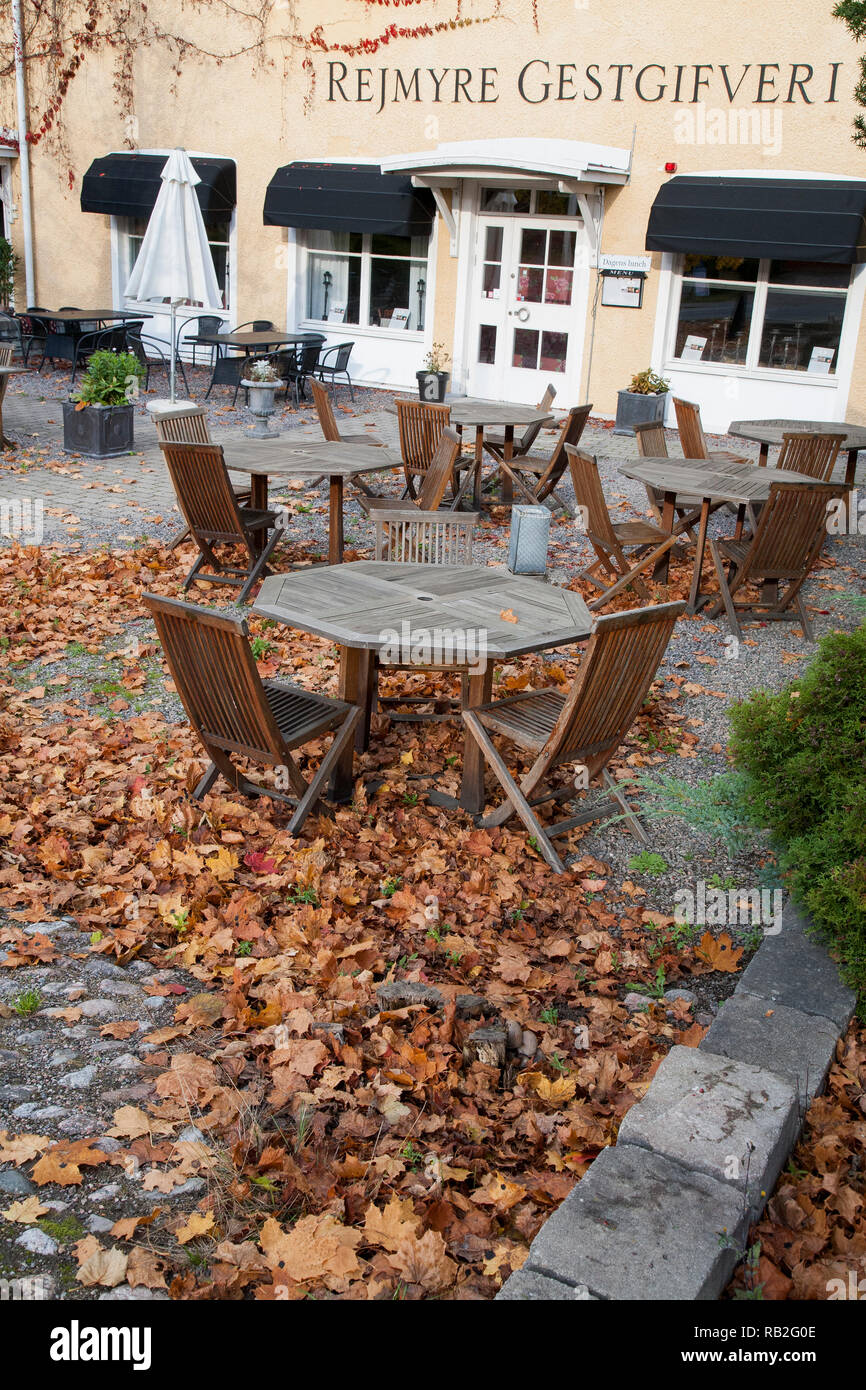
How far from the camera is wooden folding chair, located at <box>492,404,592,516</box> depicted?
30.2ft

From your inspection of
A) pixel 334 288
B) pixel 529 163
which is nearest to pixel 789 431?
pixel 529 163

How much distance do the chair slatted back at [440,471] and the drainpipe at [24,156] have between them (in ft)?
46.7

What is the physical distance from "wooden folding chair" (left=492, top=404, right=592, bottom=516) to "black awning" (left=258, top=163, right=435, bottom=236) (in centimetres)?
635

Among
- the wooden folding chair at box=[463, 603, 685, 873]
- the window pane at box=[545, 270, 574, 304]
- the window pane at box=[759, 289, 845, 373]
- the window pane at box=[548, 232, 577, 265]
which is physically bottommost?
the wooden folding chair at box=[463, 603, 685, 873]

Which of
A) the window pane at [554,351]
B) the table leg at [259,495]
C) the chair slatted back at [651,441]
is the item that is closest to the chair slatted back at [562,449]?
the chair slatted back at [651,441]

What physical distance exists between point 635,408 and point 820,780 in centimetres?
1025

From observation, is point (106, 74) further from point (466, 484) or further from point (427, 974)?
point (427, 974)

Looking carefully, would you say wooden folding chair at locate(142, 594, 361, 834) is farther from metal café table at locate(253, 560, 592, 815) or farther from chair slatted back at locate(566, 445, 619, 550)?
chair slatted back at locate(566, 445, 619, 550)

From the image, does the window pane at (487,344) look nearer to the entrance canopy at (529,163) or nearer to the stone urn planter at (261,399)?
the entrance canopy at (529,163)

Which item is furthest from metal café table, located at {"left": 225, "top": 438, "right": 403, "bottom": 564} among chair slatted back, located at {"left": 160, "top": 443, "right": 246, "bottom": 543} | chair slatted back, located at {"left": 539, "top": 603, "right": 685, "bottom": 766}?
chair slatted back, located at {"left": 539, "top": 603, "right": 685, "bottom": 766}

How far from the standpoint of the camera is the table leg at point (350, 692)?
192 inches

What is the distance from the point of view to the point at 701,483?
7723 millimetres

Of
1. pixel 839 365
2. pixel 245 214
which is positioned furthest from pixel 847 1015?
pixel 245 214

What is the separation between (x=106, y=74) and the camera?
59.4ft
